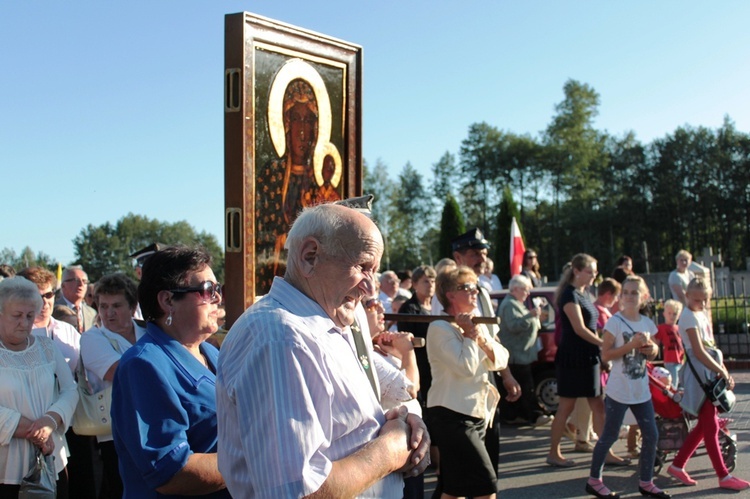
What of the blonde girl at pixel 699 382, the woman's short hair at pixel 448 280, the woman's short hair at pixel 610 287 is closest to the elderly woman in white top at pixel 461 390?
the woman's short hair at pixel 448 280

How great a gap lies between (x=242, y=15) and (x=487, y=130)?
264 feet

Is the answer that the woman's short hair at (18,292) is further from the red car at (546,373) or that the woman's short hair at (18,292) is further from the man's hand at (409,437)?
the red car at (546,373)

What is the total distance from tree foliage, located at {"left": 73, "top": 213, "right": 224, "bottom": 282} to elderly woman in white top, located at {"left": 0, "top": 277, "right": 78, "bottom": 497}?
80.3 metres

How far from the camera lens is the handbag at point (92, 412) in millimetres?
4711

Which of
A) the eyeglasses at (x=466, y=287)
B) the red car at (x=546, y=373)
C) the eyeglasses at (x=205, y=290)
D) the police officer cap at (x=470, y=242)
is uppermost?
the police officer cap at (x=470, y=242)

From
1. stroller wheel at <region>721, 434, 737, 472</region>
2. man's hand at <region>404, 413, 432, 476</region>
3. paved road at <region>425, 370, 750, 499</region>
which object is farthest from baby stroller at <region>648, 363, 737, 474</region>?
man's hand at <region>404, 413, 432, 476</region>

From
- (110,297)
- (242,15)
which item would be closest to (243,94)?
(242,15)

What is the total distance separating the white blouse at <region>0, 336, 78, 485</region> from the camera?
414 cm

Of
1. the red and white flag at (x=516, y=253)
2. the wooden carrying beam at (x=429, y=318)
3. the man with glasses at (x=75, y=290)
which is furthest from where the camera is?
the red and white flag at (x=516, y=253)

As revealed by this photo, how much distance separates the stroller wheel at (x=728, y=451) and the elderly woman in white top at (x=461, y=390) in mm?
3001

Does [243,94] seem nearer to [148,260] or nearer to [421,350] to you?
[148,260]

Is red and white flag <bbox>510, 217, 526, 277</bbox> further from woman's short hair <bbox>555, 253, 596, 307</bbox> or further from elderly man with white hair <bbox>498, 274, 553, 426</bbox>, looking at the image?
woman's short hair <bbox>555, 253, 596, 307</bbox>

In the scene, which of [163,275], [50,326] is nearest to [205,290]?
[163,275]

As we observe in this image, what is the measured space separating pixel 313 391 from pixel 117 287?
3.39m
